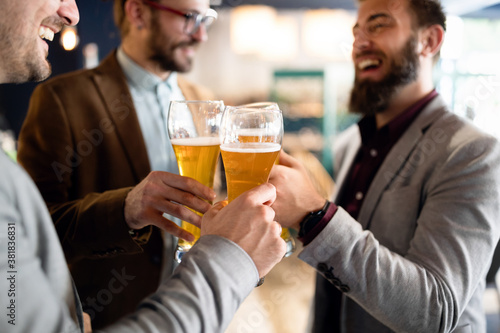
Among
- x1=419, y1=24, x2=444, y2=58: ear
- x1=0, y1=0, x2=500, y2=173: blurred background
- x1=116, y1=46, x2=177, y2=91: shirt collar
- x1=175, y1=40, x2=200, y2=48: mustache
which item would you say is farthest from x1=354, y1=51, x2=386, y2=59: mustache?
x1=0, y1=0, x2=500, y2=173: blurred background

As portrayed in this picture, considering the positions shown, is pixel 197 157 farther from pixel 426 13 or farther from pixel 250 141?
pixel 426 13

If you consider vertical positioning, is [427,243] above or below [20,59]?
below

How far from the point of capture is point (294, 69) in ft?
21.6

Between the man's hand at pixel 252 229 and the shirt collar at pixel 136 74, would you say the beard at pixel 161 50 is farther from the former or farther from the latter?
the man's hand at pixel 252 229

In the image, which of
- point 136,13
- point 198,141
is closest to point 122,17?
point 136,13

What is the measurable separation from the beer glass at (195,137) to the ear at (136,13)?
1098 millimetres

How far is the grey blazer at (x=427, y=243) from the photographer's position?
1049 mm

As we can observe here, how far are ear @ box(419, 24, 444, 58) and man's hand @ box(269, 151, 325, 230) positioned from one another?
0.95 metres

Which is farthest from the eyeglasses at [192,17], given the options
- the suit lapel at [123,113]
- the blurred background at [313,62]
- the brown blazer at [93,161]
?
the blurred background at [313,62]

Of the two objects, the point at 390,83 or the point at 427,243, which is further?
the point at 390,83

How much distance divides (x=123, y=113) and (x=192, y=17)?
0.58m

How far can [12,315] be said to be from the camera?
56cm

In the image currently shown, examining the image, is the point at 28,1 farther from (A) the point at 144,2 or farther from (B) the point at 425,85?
(B) the point at 425,85

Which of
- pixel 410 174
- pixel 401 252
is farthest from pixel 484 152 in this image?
pixel 401 252
